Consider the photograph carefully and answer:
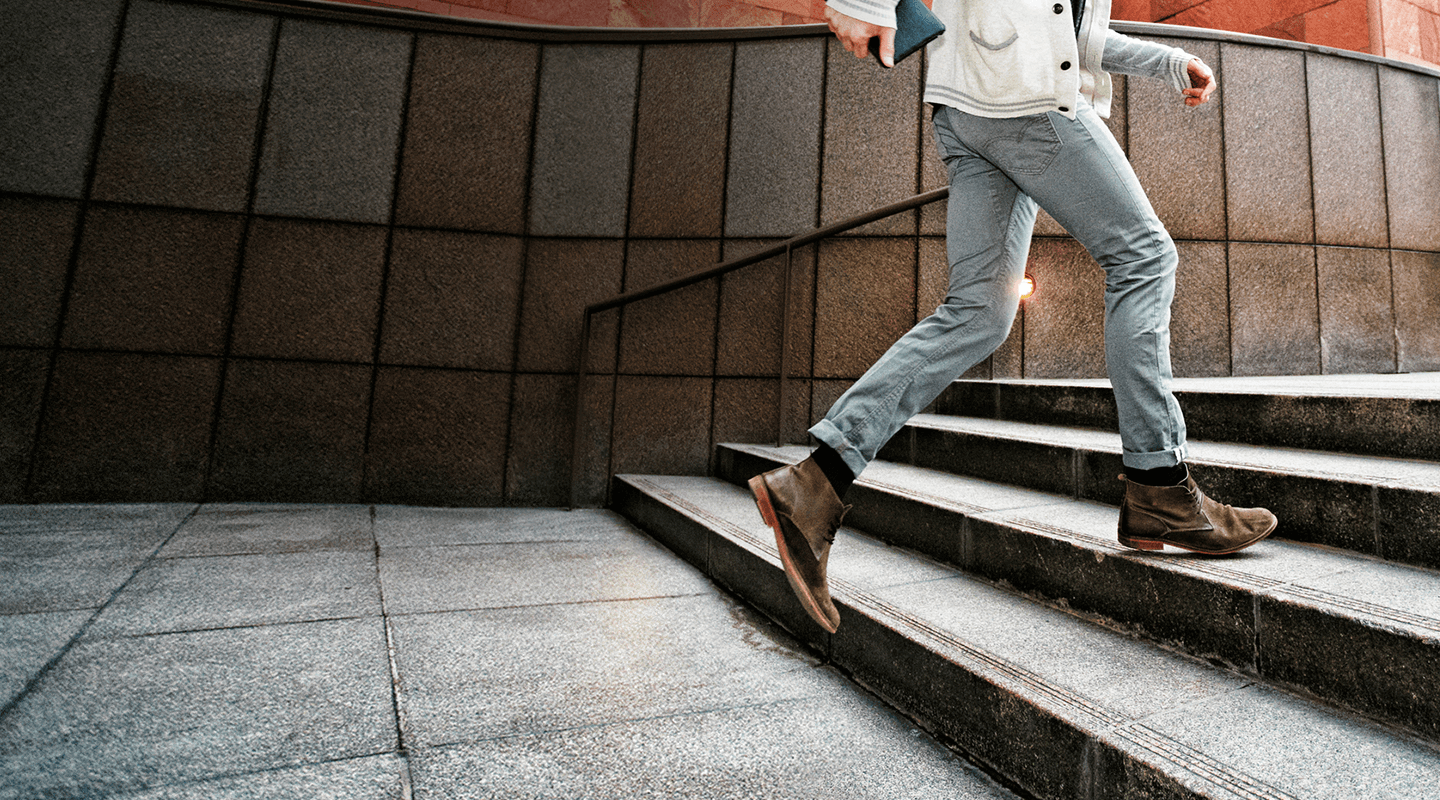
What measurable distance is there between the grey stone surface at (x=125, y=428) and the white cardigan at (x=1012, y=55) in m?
4.12

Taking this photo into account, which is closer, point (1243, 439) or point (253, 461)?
point (1243, 439)

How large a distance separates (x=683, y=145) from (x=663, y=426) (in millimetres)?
1759

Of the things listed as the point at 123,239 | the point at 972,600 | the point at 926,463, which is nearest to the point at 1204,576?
the point at 972,600

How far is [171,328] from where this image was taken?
3.69 m

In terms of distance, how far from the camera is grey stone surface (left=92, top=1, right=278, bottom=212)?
3.72 m

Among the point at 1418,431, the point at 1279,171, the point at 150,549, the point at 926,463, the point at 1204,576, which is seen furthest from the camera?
the point at 1279,171

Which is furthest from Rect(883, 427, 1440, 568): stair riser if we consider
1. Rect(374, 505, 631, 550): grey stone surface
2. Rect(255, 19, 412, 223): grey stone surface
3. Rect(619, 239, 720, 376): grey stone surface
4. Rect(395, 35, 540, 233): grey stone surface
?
Rect(255, 19, 412, 223): grey stone surface

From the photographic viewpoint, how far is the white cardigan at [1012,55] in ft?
4.49

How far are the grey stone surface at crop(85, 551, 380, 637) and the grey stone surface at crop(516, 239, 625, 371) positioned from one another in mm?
1742

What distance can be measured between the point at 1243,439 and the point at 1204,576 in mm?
1292

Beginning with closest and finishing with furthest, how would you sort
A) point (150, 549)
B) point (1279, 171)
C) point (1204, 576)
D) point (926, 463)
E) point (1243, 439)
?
point (1204, 576)
point (1243, 439)
point (150, 549)
point (926, 463)
point (1279, 171)

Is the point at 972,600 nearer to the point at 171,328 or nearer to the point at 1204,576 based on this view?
the point at 1204,576

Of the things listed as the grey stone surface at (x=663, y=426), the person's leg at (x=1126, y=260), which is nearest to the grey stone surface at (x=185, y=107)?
the grey stone surface at (x=663, y=426)

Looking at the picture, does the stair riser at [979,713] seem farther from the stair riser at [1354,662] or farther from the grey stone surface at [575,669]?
the stair riser at [1354,662]
